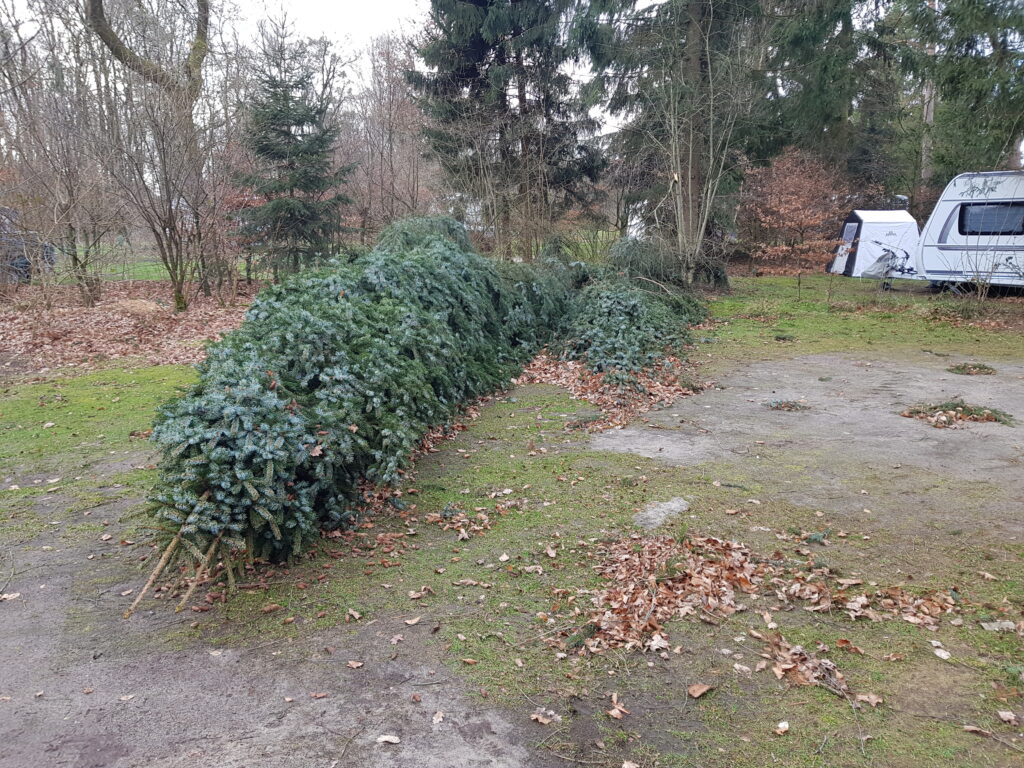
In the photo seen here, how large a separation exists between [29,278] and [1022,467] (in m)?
16.1

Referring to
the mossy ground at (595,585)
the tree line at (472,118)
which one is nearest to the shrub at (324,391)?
the mossy ground at (595,585)

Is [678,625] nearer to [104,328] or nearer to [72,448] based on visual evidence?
[72,448]

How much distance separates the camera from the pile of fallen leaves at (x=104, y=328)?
10.2 metres

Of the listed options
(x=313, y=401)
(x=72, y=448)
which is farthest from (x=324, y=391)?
(x=72, y=448)

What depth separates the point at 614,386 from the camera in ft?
26.0

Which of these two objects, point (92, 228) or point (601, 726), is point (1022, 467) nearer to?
point (601, 726)

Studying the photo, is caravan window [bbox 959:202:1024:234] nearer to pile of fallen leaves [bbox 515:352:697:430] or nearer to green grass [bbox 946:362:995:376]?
green grass [bbox 946:362:995:376]

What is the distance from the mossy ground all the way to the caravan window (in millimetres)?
10645

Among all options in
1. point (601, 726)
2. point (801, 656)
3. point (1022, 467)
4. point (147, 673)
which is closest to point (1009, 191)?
point (1022, 467)

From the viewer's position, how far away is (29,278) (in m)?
13.5

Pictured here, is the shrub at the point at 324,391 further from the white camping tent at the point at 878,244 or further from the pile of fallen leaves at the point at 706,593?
the white camping tent at the point at 878,244

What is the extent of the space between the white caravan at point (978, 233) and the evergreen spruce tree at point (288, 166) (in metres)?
13.6

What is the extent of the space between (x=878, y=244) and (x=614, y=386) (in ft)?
45.1

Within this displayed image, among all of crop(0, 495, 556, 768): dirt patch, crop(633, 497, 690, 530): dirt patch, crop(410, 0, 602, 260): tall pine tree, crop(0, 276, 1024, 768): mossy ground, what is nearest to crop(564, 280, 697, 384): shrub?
crop(0, 276, 1024, 768): mossy ground
